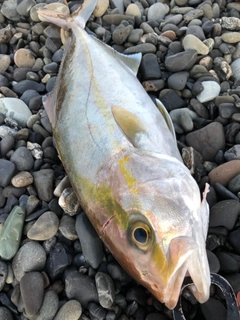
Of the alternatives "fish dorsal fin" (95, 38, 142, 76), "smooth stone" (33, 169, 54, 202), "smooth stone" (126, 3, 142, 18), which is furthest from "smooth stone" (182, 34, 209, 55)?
"smooth stone" (33, 169, 54, 202)

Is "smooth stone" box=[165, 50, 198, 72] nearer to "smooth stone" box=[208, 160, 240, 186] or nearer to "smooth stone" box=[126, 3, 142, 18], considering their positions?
"smooth stone" box=[126, 3, 142, 18]

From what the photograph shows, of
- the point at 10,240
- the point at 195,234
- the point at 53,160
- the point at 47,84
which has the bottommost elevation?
the point at 10,240

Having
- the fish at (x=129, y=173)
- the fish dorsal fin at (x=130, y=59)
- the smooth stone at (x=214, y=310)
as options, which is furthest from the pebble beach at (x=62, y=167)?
the fish at (x=129, y=173)

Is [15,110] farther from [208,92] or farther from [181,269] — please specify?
[181,269]

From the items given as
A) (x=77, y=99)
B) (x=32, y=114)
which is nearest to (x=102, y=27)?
(x=32, y=114)

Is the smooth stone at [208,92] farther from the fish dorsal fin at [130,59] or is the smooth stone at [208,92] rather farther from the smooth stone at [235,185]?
the smooth stone at [235,185]

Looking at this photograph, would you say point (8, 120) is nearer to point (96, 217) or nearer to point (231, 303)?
point (96, 217)

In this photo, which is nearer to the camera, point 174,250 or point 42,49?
point 174,250
